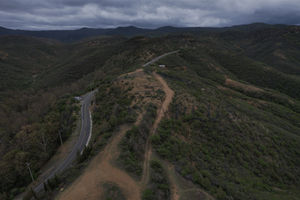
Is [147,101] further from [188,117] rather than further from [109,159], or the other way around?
[109,159]

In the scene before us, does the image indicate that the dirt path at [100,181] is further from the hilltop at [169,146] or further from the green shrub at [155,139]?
the green shrub at [155,139]

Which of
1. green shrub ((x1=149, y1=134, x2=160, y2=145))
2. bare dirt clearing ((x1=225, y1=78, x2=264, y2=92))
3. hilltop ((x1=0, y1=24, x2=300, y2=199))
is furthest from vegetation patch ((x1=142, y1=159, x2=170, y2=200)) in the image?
bare dirt clearing ((x1=225, y1=78, x2=264, y2=92))

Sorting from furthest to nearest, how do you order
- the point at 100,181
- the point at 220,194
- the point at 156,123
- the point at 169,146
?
1. the point at 156,123
2. the point at 169,146
3. the point at 100,181
4. the point at 220,194

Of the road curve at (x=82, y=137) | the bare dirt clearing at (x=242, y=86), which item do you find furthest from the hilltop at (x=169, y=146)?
the bare dirt clearing at (x=242, y=86)

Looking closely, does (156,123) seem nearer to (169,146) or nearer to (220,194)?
(169,146)

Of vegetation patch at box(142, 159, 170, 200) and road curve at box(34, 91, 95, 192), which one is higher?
vegetation patch at box(142, 159, 170, 200)

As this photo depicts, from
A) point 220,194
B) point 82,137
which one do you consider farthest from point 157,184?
point 82,137

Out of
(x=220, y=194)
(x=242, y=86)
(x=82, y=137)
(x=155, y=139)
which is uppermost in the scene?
(x=155, y=139)

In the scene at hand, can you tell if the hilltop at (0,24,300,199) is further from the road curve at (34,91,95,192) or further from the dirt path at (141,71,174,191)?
the road curve at (34,91,95,192)
